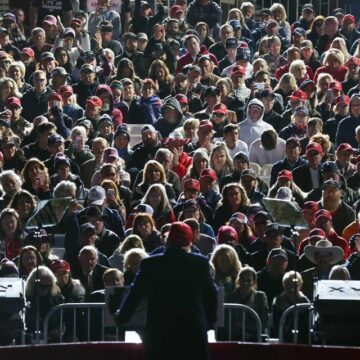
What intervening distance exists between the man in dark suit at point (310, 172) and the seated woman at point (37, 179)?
9.67 feet

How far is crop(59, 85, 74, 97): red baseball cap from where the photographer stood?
26.7 m

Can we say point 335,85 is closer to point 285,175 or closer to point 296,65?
point 296,65

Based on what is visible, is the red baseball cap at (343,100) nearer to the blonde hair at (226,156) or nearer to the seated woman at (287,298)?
the blonde hair at (226,156)

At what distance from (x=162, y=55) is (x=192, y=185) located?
749 cm

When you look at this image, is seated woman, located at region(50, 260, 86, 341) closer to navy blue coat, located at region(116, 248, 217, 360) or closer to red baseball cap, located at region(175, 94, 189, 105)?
navy blue coat, located at region(116, 248, 217, 360)

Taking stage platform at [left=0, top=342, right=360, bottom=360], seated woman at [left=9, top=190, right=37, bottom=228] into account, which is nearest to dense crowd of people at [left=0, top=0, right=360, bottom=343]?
seated woman at [left=9, top=190, right=37, bottom=228]

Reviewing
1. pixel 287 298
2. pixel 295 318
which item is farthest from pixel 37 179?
pixel 295 318

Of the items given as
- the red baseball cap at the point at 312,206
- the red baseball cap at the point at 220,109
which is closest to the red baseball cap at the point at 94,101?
the red baseball cap at the point at 220,109

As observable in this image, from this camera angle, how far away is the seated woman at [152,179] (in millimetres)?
22562

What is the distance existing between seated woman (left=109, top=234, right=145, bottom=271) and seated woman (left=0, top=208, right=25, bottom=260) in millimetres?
1166

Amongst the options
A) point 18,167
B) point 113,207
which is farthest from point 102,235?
point 18,167

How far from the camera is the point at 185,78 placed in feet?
89.6

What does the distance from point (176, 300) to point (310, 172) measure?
8616 mm

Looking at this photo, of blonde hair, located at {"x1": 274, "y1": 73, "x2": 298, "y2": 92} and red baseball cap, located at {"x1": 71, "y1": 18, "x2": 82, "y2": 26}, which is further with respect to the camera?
red baseball cap, located at {"x1": 71, "y1": 18, "x2": 82, "y2": 26}
